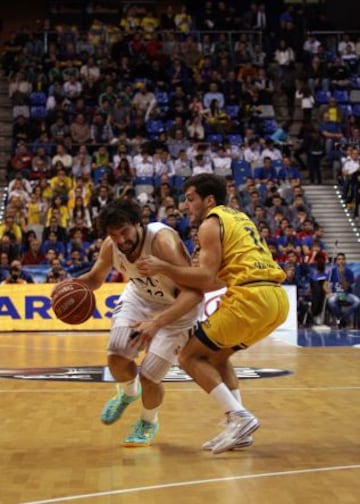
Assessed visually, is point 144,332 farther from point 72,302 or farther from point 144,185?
point 144,185

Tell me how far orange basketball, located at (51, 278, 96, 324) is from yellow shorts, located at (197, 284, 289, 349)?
76 cm

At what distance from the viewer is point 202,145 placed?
22.4 meters

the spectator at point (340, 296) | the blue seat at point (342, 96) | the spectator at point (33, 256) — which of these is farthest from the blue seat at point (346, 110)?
the spectator at point (33, 256)

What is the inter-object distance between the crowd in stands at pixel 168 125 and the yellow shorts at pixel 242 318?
1177 centimetres

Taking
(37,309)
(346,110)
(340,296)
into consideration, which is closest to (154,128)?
(346,110)

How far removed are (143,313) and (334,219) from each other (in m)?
16.5

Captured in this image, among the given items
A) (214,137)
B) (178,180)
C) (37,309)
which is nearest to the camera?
(37,309)

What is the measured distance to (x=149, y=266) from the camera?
231 inches

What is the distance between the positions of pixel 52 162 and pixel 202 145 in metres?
3.24

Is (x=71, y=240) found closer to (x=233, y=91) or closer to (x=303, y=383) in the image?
(x=233, y=91)

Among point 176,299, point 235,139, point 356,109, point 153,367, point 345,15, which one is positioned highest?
point 345,15

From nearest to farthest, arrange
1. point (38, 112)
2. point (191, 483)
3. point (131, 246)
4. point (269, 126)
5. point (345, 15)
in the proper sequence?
point (191, 483)
point (131, 246)
point (38, 112)
point (269, 126)
point (345, 15)

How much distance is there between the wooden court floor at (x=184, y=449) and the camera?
16.2ft

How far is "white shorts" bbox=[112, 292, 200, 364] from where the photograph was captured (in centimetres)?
627
